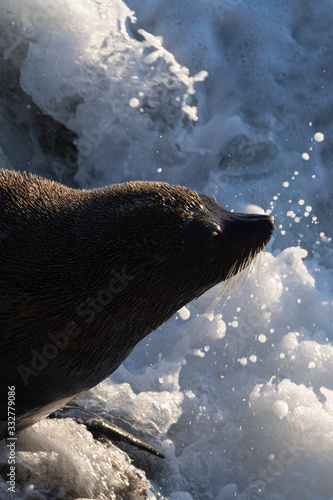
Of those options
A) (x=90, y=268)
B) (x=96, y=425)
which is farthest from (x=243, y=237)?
(x=96, y=425)

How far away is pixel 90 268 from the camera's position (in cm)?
222

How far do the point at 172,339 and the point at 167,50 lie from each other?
3.83 meters

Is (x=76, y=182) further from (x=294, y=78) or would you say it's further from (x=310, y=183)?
(x=294, y=78)

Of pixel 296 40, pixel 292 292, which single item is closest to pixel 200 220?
pixel 292 292

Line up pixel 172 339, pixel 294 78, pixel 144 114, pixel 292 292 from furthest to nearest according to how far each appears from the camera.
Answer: pixel 294 78, pixel 144 114, pixel 292 292, pixel 172 339

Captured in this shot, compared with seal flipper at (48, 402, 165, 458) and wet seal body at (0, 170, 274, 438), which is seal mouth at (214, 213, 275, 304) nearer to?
wet seal body at (0, 170, 274, 438)

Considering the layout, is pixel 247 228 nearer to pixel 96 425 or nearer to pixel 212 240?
pixel 212 240

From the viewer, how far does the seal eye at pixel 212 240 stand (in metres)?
2.31

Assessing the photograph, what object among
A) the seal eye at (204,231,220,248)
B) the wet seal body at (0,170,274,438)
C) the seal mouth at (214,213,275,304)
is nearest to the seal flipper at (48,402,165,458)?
the wet seal body at (0,170,274,438)

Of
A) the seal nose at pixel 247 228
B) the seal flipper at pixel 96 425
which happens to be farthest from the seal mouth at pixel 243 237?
the seal flipper at pixel 96 425

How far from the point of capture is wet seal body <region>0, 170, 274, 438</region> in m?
2.18

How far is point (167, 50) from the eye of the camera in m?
7.07

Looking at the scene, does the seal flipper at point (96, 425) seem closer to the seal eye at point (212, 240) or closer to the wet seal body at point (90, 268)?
the wet seal body at point (90, 268)

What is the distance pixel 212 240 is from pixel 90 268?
520 millimetres
